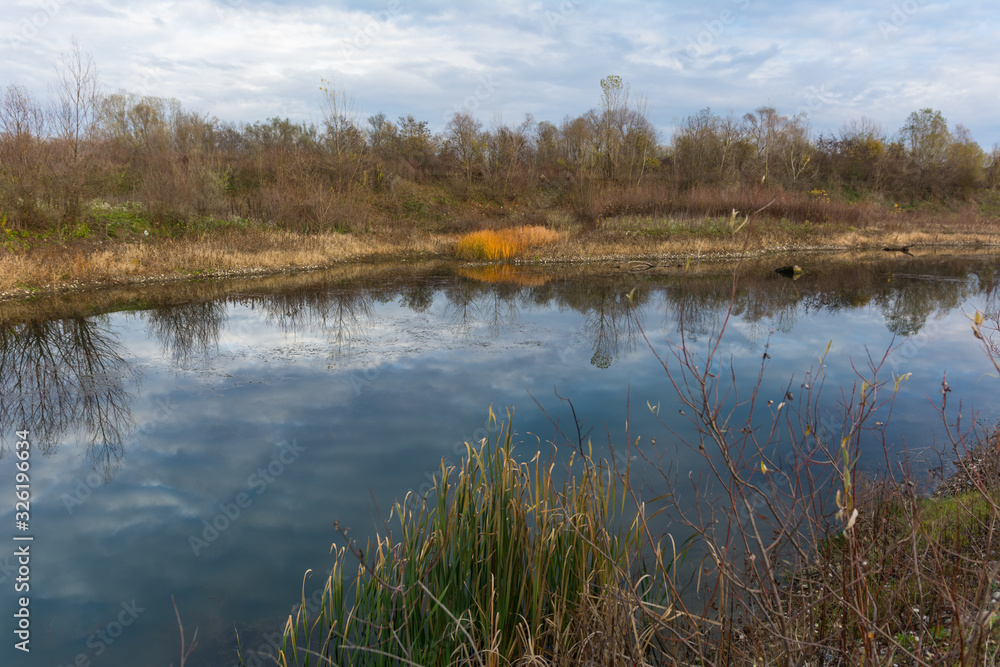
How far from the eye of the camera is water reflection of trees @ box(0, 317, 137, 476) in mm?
6660

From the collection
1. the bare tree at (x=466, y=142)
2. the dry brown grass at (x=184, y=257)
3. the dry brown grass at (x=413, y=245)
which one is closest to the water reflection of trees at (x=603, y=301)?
the dry brown grass at (x=413, y=245)

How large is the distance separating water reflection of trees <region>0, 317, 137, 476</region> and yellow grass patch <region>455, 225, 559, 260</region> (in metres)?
13.9

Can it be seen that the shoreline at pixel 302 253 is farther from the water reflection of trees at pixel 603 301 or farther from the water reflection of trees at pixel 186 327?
the water reflection of trees at pixel 186 327

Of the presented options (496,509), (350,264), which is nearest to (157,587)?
(496,509)

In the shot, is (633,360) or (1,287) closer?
(633,360)

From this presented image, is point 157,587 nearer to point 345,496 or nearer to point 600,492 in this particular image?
point 345,496

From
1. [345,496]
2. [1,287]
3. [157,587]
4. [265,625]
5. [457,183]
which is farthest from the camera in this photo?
[457,183]

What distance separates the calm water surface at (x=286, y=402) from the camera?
13.9 ft

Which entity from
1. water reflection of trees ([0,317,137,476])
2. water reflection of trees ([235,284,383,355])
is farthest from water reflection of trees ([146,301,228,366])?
water reflection of trees ([235,284,383,355])

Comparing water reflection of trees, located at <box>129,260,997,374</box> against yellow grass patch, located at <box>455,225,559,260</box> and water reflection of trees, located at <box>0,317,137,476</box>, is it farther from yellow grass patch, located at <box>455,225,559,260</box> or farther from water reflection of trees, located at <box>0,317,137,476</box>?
yellow grass patch, located at <box>455,225,559,260</box>

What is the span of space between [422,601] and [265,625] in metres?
1.27

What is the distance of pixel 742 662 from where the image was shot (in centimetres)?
252

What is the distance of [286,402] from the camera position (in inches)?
305

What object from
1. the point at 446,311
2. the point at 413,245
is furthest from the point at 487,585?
the point at 413,245
